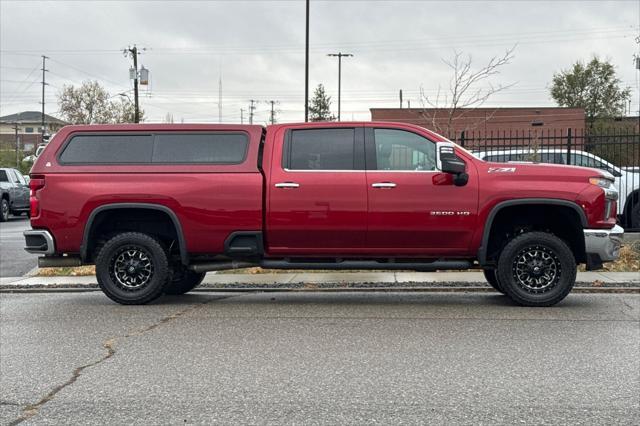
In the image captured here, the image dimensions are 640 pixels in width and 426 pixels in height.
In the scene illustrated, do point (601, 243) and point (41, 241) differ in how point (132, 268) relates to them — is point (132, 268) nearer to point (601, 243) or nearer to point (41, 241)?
point (41, 241)

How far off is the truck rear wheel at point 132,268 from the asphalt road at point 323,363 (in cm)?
19

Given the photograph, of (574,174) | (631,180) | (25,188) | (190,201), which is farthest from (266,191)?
(25,188)

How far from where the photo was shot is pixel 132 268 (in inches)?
320

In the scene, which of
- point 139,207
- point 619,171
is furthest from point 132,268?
point 619,171

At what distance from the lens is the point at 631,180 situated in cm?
1326

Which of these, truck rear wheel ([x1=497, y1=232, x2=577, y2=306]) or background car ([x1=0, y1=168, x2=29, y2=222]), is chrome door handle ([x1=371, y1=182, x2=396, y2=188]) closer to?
truck rear wheel ([x1=497, y1=232, x2=577, y2=306])

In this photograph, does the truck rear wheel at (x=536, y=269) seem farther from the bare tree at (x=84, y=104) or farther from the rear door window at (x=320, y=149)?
the bare tree at (x=84, y=104)

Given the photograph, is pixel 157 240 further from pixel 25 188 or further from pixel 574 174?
pixel 25 188

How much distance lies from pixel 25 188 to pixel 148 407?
2378 centimetres

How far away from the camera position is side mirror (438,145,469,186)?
7484 mm

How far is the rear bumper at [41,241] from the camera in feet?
26.4

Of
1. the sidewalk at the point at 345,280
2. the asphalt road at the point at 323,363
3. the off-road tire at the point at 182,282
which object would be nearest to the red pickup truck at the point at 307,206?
the asphalt road at the point at 323,363

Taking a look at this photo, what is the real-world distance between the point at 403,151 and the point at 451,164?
2.36 feet

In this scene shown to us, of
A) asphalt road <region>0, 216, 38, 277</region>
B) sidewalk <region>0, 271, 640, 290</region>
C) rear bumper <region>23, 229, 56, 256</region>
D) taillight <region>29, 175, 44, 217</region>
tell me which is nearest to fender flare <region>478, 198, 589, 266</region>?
sidewalk <region>0, 271, 640, 290</region>
